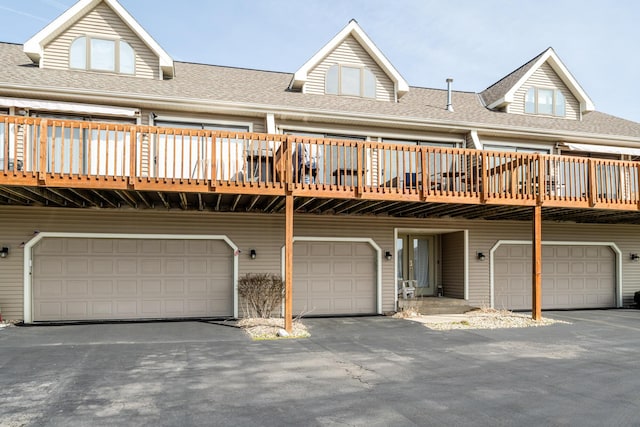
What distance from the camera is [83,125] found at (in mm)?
9398

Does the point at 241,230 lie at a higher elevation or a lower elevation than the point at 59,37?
lower

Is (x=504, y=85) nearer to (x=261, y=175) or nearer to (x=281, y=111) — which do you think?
(x=281, y=111)

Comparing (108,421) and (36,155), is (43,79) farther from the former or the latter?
(108,421)

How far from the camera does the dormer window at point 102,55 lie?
12773 mm

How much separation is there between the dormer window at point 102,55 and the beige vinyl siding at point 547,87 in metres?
12.2

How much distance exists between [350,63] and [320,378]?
1077 cm

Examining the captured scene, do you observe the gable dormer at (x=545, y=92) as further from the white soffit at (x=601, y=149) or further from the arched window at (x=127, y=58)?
the arched window at (x=127, y=58)

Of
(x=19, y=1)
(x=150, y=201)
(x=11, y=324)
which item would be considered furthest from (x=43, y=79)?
(x=19, y=1)

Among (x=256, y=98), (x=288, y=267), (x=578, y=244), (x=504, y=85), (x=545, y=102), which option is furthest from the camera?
(x=504, y=85)

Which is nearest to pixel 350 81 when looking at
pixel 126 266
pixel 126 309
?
pixel 126 266

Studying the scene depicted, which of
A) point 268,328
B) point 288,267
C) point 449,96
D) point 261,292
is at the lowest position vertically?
point 268,328

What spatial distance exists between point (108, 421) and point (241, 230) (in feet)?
26.3

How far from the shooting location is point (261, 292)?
11891mm

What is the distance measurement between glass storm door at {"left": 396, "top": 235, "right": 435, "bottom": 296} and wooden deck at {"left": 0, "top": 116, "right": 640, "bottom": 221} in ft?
6.75
